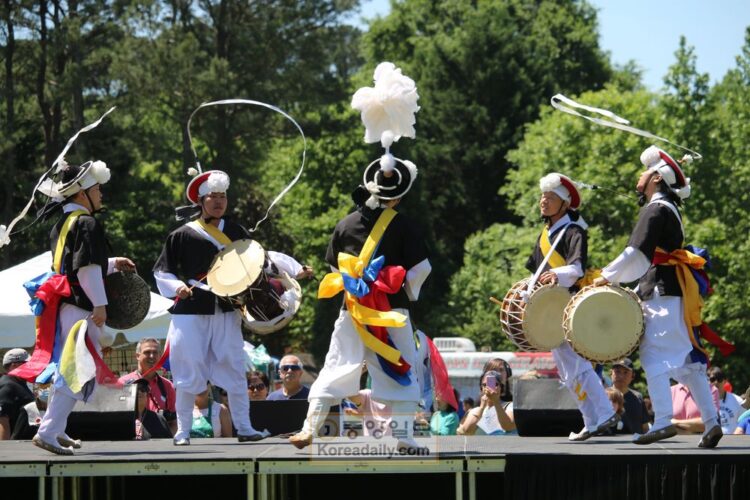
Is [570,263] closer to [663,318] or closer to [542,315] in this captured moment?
[542,315]

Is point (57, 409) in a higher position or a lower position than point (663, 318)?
lower

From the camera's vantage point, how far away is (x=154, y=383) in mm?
11680

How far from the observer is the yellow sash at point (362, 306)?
8.22 metres

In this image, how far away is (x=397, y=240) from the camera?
845 centimetres

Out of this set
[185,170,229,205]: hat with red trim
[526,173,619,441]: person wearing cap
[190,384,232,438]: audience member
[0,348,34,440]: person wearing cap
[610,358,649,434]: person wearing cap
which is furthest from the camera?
[190,384,232,438]: audience member

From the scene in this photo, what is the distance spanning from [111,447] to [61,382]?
0.96m

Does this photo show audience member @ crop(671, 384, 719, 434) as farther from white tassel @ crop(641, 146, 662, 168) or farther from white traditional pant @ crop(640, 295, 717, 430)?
white tassel @ crop(641, 146, 662, 168)

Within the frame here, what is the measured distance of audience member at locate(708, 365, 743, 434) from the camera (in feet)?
44.9

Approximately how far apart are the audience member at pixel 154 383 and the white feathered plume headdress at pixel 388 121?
375 cm

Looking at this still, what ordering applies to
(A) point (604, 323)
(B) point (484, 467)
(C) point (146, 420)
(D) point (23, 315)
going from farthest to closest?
(D) point (23, 315)
(C) point (146, 420)
(A) point (604, 323)
(B) point (484, 467)

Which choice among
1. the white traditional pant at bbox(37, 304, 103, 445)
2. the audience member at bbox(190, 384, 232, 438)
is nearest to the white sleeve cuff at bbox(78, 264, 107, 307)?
the white traditional pant at bbox(37, 304, 103, 445)

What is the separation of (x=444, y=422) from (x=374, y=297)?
3.89 m

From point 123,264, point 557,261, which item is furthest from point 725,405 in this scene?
point 123,264

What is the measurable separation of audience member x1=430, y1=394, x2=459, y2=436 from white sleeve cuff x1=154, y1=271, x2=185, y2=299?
3393mm
